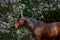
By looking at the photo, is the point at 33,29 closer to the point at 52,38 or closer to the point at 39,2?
the point at 52,38

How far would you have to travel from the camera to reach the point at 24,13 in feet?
15.2

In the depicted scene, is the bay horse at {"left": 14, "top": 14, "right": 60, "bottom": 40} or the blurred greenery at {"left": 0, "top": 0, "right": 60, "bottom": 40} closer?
the bay horse at {"left": 14, "top": 14, "right": 60, "bottom": 40}

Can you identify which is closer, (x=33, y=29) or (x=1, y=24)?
(x=33, y=29)

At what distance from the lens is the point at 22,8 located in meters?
4.72

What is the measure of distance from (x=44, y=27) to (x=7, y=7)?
1.26m

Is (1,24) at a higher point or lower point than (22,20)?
lower

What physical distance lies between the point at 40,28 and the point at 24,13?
0.98m

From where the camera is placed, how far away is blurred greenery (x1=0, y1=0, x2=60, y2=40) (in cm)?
452

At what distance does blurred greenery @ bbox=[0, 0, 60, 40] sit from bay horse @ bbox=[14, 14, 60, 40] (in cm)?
77

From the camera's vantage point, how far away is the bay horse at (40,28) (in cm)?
369

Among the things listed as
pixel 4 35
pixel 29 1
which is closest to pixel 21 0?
pixel 29 1

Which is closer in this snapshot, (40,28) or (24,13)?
(40,28)

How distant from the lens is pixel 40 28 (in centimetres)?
372

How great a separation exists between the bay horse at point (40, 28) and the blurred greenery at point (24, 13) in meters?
0.77
